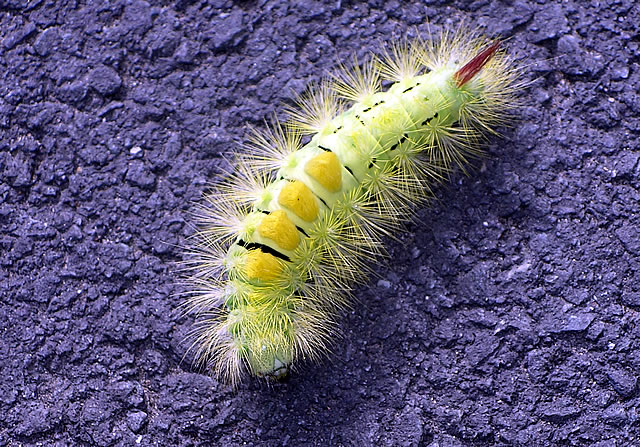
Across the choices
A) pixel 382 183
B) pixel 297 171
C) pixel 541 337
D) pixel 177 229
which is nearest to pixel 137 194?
pixel 177 229

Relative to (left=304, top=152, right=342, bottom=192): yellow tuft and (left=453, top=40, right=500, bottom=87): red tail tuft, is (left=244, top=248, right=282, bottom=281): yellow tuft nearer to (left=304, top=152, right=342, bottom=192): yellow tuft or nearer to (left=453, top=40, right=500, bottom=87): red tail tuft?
(left=304, top=152, right=342, bottom=192): yellow tuft

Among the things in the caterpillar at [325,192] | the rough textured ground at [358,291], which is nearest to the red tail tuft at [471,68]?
the caterpillar at [325,192]

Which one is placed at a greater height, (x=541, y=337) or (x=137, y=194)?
(x=137, y=194)

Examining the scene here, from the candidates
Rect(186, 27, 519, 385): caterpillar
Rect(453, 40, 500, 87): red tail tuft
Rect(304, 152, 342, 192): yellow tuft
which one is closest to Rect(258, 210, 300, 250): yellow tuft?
Rect(186, 27, 519, 385): caterpillar

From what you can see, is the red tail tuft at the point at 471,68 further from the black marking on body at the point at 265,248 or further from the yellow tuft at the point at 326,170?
the black marking on body at the point at 265,248

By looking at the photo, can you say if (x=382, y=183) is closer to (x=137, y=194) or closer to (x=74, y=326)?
(x=137, y=194)

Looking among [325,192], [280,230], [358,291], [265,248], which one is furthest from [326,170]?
[358,291]
